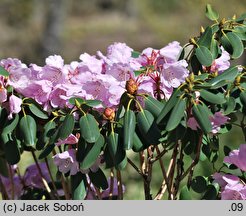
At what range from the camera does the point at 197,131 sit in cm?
218

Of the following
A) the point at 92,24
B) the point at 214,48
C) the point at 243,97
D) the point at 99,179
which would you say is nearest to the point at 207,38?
the point at 214,48

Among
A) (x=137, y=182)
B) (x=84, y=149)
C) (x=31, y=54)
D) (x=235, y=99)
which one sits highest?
(x=235, y=99)

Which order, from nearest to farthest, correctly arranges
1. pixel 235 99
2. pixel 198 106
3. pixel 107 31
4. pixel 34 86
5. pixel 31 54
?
pixel 198 106 → pixel 235 99 → pixel 34 86 → pixel 31 54 → pixel 107 31

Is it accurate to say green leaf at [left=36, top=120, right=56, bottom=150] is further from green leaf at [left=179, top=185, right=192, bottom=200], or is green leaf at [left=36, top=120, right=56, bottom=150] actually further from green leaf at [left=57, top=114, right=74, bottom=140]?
green leaf at [left=179, top=185, right=192, bottom=200]

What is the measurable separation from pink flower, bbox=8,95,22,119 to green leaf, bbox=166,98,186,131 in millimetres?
550

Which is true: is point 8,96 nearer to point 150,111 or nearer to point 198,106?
point 150,111

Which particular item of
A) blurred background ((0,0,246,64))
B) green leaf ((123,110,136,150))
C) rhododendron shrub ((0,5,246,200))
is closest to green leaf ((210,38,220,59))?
rhododendron shrub ((0,5,246,200))

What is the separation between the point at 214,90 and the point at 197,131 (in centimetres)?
16

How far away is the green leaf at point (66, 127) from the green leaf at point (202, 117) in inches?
15.0

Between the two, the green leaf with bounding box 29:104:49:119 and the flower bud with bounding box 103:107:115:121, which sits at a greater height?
the flower bud with bounding box 103:107:115:121

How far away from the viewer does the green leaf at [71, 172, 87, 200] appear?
2.25 metres

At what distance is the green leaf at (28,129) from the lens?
2.21 metres

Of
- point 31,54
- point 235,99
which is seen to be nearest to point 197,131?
point 235,99

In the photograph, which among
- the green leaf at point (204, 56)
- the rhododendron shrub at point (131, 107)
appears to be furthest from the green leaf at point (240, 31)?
the green leaf at point (204, 56)
